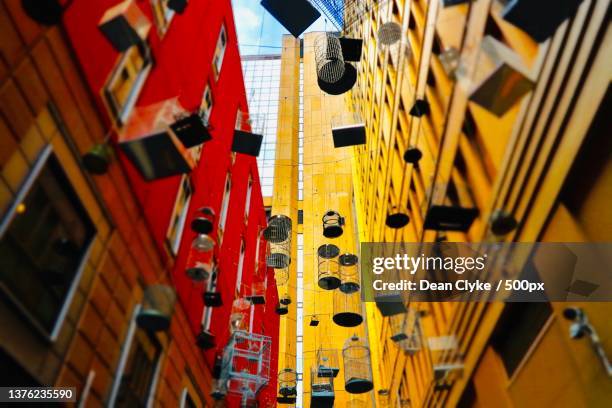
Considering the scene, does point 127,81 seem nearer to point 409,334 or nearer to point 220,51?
point 220,51

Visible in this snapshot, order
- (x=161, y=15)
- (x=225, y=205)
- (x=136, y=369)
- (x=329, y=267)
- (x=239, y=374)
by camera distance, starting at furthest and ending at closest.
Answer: (x=329, y=267)
(x=225, y=205)
(x=239, y=374)
(x=161, y=15)
(x=136, y=369)

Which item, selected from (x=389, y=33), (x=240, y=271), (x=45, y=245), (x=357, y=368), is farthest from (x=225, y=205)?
(x=45, y=245)

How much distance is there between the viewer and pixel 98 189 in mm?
6992

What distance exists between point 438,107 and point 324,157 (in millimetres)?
18009

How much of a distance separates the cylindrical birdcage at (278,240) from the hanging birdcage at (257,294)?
6.20 feet

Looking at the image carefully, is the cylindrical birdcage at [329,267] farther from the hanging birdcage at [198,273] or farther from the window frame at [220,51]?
the window frame at [220,51]

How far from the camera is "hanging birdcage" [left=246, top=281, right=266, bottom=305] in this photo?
1630cm

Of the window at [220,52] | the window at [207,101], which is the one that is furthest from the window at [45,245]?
the window at [220,52]

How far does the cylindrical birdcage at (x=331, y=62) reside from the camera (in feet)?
48.8

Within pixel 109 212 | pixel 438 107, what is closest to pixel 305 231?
pixel 438 107

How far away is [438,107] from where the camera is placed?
1211cm

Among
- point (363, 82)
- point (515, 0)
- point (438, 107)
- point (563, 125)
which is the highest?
point (363, 82)

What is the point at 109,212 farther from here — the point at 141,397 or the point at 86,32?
the point at 141,397

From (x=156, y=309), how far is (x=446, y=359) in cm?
681
